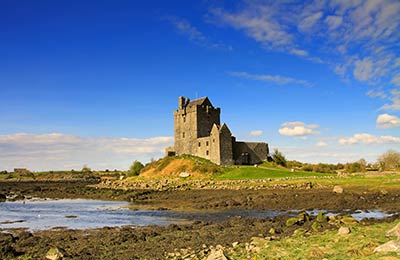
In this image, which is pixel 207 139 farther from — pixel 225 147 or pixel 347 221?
pixel 347 221

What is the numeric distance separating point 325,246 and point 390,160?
63163mm

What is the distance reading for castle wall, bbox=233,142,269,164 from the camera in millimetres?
64375

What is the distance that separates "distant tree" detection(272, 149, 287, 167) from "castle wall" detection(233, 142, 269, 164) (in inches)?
130

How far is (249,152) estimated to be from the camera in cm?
6562

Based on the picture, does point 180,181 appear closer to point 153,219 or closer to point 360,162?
point 153,219

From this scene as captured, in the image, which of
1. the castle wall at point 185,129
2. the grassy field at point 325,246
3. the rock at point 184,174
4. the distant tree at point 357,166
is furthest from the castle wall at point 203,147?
the grassy field at point 325,246

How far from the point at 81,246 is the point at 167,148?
189 feet

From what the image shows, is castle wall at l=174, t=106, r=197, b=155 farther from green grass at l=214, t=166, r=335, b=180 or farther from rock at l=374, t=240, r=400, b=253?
rock at l=374, t=240, r=400, b=253

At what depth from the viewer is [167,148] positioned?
74250 millimetres

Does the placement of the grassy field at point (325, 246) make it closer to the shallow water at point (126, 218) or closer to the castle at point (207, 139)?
the shallow water at point (126, 218)

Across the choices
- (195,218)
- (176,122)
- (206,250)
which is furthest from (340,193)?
(176,122)

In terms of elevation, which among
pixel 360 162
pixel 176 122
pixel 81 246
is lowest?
pixel 81 246

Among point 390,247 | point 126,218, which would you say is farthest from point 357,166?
point 390,247

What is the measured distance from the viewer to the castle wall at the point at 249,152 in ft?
211
